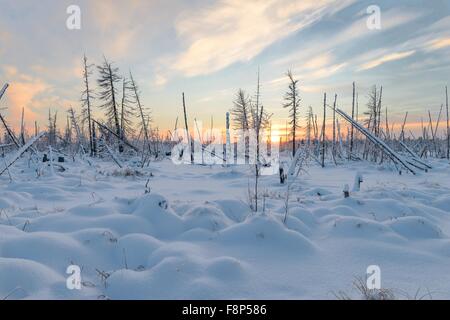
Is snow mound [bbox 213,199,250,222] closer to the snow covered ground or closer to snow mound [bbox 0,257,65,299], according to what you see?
the snow covered ground

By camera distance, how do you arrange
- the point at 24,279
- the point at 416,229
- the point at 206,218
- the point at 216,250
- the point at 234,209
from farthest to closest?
the point at 234,209
the point at 206,218
the point at 416,229
the point at 216,250
the point at 24,279

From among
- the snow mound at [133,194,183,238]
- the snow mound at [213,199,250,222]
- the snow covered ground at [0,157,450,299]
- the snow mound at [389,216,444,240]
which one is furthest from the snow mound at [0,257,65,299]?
the snow mound at [389,216,444,240]

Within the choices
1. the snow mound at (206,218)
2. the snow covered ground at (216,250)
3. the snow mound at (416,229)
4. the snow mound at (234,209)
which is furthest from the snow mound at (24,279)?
the snow mound at (416,229)

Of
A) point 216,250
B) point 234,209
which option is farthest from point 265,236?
point 234,209

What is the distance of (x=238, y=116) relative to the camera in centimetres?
3322

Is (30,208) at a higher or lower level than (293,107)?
lower

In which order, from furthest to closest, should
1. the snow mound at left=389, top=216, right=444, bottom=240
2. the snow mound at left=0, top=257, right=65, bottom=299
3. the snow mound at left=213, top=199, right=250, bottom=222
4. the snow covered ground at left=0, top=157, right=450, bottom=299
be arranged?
the snow mound at left=213, top=199, right=250, bottom=222
the snow mound at left=389, top=216, right=444, bottom=240
the snow covered ground at left=0, top=157, right=450, bottom=299
the snow mound at left=0, top=257, right=65, bottom=299

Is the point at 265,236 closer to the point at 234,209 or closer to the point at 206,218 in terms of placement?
the point at 206,218

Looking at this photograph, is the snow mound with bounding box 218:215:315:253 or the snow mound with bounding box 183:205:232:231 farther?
the snow mound with bounding box 183:205:232:231

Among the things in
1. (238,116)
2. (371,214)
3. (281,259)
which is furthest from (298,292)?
(238,116)
